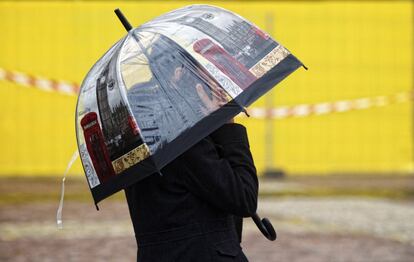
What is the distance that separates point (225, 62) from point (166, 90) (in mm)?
229

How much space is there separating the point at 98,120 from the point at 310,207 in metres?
7.31

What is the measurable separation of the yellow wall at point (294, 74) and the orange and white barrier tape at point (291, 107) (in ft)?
0.27

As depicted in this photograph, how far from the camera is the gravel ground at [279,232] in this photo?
743cm

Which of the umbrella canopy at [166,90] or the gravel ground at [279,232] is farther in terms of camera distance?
the gravel ground at [279,232]

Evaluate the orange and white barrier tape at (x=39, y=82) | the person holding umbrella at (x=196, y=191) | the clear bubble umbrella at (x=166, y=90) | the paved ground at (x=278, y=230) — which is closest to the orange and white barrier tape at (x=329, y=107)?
the orange and white barrier tape at (x=39, y=82)

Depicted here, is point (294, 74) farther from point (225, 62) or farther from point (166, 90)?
point (166, 90)

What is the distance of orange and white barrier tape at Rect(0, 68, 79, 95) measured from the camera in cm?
1353

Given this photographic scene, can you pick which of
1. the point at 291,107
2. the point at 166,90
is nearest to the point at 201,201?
the point at 166,90

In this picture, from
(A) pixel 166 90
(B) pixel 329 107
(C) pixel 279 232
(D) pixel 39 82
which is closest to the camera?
(A) pixel 166 90

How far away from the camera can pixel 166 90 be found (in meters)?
3.23

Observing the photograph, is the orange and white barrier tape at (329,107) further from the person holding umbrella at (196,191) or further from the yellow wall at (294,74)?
the person holding umbrella at (196,191)

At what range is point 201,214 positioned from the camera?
10.3 ft

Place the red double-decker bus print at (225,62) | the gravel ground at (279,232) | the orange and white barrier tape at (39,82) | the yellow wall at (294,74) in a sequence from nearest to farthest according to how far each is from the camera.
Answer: the red double-decker bus print at (225,62), the gravel ground at (279,232), the orange and white barrier tape at (39,82), the yellow wall at (294,74)

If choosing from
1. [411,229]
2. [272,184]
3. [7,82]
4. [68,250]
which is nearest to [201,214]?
[68,250]
